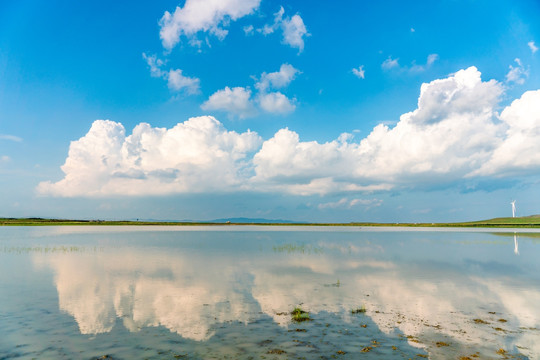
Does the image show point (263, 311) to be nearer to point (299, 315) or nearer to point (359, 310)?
point (299, 315)

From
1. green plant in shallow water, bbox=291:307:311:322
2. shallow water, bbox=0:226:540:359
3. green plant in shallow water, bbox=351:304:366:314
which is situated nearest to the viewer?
shallow water, bbox=0:226:540:359

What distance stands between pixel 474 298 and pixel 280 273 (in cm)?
1689

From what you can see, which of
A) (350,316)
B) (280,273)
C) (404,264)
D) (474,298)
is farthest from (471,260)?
(350,316)

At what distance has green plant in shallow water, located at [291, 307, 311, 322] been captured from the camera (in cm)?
1928

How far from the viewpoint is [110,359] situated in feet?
44.0

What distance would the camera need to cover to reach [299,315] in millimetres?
19781

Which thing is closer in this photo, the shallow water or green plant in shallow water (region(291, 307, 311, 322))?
the shallow water

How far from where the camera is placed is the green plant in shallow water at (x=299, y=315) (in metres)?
19.3

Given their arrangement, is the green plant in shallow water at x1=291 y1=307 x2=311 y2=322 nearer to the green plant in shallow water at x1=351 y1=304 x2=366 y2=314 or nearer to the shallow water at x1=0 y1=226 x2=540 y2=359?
the shallow water at x1=0 y1=226 x2=540 y2=359

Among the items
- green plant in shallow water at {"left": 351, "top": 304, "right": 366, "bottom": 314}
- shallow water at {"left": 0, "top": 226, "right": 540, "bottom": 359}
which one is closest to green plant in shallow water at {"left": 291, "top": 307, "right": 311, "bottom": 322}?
shallow water at {"left": 0, "top": 226, "right": 540, "bottom": 359}

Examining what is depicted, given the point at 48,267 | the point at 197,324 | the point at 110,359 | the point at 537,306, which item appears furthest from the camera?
the point at 48,267

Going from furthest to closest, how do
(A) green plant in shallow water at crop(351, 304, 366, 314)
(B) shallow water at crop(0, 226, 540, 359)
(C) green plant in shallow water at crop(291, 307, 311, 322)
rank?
(A) green plant in shallow water at crop(351, 304, 366, 314)
(C) green plant in shallow water at crop(291, 307, 311, 322)
(B) shallow water at crop(0, 226, 540, 359)

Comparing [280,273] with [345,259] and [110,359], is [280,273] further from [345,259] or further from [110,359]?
[110,359]

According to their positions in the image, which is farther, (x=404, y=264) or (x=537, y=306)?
(x=404, y=264)
